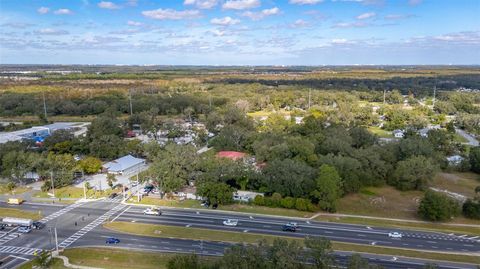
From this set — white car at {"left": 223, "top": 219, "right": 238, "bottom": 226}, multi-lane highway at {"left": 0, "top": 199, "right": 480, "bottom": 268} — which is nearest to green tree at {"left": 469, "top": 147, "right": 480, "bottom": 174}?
multi-lane highway at {"left": 0, "top": 199, "right": 480, "bottom": 268}

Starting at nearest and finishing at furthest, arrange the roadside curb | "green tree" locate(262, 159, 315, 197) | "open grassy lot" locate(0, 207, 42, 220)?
the roadside curb
"open grassy lot" locate(0, 207, 42, 220)
"green tree" locate(262, 159, 315, 197)

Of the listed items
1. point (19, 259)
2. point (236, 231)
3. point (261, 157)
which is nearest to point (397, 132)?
point (261, 157)

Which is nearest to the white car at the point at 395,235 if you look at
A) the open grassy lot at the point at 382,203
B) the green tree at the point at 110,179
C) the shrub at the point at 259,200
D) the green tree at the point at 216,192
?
the open grassy lot at the point at 382,203

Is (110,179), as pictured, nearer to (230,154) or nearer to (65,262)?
(230,154)

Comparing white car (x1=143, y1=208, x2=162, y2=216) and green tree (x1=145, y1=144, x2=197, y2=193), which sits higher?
green tree (x1=145, y1=144, x2=197, y2=193)

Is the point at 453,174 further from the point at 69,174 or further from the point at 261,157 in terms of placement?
the point at 69,174

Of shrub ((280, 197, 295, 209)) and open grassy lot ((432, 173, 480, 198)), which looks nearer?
shrub ((280, 197, 295, 209))

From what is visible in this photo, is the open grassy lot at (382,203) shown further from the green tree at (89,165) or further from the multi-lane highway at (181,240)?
the green tree at (89,165)

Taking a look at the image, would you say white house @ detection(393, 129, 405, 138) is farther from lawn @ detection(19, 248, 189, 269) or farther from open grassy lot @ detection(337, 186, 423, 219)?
lawn @ detection(19, 248, 189, 269)
